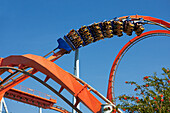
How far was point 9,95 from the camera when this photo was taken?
99.0 ft

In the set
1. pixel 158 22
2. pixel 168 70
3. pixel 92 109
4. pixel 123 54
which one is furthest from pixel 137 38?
pixel 168 70

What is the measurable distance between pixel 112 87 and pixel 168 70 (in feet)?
57.6

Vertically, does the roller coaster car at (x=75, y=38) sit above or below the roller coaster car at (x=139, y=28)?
above

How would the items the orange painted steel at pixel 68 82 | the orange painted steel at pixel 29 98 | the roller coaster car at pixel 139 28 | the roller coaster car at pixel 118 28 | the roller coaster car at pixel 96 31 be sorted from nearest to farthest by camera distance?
the orange painted steel at pixel 68 82 → the roller coaster car at pixel 139 28 → the roller coaster car at pixel 118 28 → the roller coaster car at pixel 96 31 → the orange painted steel at pixel 29 98

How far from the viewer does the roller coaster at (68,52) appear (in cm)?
1652

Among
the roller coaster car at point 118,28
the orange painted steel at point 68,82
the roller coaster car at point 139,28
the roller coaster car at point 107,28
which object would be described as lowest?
the orange painted steel at point 68,82

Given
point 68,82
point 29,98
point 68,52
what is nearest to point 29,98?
point 29,98

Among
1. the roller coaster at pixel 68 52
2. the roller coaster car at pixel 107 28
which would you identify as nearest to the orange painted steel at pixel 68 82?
the roller coaster at pixel 68 52

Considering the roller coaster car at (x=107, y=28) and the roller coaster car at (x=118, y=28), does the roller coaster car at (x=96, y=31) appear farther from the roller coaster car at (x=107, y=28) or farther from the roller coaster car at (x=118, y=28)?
the roller coaster car at (x=118, y=28)

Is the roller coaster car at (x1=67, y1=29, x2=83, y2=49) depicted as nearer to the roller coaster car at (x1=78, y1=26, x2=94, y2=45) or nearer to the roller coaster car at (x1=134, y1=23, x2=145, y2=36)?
the roller coaster car at (x1=78, y1=26, x2=94, y2=45)

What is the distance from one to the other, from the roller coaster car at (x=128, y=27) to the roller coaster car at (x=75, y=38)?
153 inches

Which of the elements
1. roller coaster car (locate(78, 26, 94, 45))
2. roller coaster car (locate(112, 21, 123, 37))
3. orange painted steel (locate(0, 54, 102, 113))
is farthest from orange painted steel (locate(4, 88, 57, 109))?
orange painted steel (locate(0, 54, 102, 113))

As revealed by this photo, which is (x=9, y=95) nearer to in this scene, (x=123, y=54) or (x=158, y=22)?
(x=123, y=54)

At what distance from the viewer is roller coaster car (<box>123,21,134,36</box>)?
22138 millimetres
